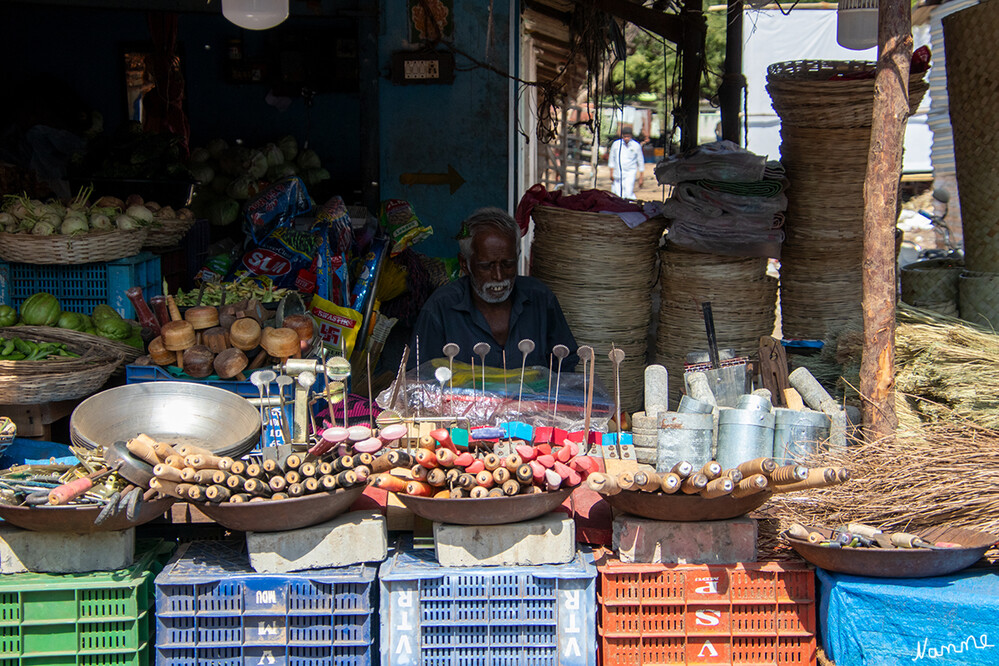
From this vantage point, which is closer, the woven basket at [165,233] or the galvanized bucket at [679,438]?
the galvanized bucket at [679,438]

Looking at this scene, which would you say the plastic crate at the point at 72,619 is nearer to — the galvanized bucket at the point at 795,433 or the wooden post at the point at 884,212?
the galvanized bucket at the point at 795,433

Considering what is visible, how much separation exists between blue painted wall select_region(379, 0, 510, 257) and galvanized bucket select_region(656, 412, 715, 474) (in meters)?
3.28

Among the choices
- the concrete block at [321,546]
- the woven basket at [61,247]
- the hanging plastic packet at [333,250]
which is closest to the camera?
the concrete block at [321,546]

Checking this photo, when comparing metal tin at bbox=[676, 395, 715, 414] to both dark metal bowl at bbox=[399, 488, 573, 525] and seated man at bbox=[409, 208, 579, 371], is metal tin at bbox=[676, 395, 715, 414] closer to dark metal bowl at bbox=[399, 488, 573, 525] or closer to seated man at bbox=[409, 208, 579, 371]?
dark metal bowl at bbox=[399, 488, 573, 525]

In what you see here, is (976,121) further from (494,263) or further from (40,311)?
(40,311)

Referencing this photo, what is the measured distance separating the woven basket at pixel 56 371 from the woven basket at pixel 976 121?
4022 mm

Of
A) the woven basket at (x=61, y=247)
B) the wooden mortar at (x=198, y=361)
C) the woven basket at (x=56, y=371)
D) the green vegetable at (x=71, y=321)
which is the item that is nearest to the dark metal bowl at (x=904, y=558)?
the wooden mortar at (x=198, y=361)

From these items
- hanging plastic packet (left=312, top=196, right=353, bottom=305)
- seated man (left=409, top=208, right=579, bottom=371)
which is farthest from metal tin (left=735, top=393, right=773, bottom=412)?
hanging plastic packet (left=312, top=196, right=353, bottom=305)

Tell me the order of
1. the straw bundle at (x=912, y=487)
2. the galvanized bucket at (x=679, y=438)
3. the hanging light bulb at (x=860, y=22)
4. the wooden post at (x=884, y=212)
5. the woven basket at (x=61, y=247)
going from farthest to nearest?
the hanging light bulb at (x=860, y=22)
the woven basket at (x=61, y=247)
the wooden post at (x=884, y=212)
the galvanized bucket at (x=679, y=438)
the straw bundle at (x=912, y=487)

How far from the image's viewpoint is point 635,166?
16.6 meters

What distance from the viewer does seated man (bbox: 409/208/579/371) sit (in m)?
4.10

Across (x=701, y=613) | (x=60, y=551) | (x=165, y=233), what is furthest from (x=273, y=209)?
(x=701, y=613)

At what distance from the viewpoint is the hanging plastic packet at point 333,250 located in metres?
4.53

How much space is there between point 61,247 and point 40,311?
0.97 feet
